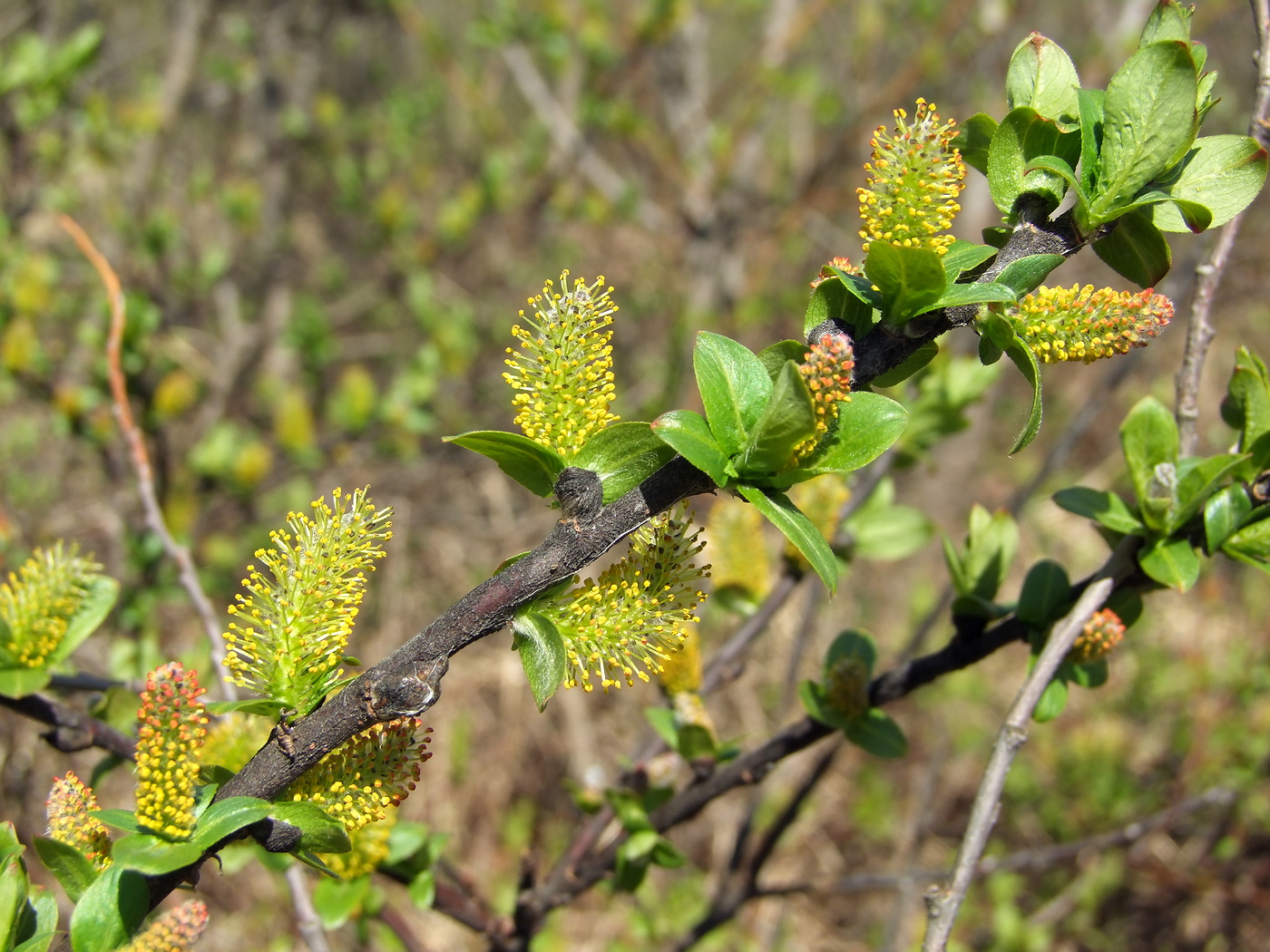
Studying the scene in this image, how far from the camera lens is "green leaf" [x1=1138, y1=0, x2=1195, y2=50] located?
2.63 feet

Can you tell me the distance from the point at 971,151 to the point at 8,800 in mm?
2232

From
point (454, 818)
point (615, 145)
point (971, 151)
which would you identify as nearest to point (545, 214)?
point (615, 145)

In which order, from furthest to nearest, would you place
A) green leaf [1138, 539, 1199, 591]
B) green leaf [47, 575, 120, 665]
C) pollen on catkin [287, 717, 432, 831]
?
green leaf [47, 575, 120, 665]
green leaf [1138, 539, 1199, 591]
pollen on catkin [287, 717, 432, 831]

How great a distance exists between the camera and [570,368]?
754mm

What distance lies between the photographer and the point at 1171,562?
0.93m

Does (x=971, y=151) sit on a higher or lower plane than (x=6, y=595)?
higher

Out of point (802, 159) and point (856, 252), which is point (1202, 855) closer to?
point (856, 252)

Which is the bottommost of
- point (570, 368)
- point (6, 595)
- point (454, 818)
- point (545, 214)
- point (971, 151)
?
point (454, 818)

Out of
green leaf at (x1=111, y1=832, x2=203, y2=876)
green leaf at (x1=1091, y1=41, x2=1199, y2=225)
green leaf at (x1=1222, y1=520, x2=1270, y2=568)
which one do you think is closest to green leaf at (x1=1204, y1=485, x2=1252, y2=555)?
green leaf at (x1=1222, y1=520, x2=1270, y2=568)

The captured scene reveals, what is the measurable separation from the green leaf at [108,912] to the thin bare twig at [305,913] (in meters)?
0.47

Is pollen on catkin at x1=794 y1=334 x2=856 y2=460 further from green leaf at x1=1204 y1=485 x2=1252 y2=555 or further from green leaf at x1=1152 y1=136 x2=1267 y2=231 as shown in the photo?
green leaf at x1=1204 y1=485 x2=1252 y2=555

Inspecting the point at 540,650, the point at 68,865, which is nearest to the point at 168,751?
the point at 68,865

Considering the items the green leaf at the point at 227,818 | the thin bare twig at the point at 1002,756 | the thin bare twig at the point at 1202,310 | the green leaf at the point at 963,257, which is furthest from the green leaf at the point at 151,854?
the thin bare twig at the point at 1202,310

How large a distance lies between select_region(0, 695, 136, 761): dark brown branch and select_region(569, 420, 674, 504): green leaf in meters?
0.76
